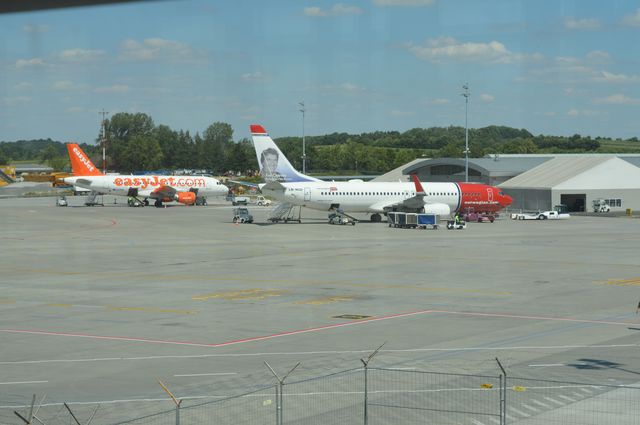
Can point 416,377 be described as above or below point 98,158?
below

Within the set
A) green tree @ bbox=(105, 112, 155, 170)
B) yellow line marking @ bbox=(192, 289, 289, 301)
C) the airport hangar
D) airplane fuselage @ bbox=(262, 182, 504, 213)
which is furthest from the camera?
the airport hangar

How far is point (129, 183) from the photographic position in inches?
4215

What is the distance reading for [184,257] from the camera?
4803 cm

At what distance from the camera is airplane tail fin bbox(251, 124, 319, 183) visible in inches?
3098

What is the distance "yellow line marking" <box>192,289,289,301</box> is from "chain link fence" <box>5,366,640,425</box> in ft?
47.6

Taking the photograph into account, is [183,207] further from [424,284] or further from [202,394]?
[202,394]

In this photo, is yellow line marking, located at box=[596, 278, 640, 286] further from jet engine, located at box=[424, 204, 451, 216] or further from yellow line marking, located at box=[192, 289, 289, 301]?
→ jet engine, located at box=[424, 204, 451, 216]

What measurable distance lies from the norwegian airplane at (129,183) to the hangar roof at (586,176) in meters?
38.3

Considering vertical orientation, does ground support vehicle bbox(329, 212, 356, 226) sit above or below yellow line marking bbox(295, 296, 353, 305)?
above

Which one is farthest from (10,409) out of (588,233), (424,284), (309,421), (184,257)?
(588,233)

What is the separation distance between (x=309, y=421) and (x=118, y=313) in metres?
15.0

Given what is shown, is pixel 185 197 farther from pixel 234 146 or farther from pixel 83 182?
pixel 234 146

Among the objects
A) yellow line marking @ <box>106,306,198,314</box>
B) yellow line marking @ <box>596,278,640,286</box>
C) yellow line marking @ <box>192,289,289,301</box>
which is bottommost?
yellow line marking @ <box>106,306,198,314</box>

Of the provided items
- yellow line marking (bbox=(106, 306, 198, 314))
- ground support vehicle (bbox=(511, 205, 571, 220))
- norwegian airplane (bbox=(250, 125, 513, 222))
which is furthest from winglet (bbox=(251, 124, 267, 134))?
yellow line marking (bbox=(106, 306, 198, 314))
